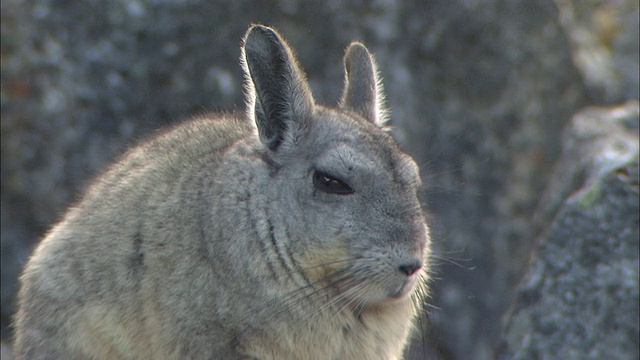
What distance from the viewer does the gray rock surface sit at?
6.12 metres

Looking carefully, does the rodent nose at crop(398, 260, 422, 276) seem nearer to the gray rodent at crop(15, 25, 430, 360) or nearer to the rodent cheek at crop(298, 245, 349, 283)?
the gray rodent at crop(15, 25, 430, 360)

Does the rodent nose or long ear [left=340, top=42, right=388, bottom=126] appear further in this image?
long ear [left=340, top=42, right=388, bottom=126]

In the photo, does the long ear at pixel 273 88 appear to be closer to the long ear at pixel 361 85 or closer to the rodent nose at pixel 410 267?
the long ear at pixel 361 85

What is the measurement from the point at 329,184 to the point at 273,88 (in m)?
0.64

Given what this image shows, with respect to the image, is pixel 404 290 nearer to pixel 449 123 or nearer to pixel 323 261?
pixel 323 261

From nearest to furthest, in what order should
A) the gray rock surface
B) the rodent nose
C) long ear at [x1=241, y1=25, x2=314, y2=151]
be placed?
1. the rodent nose
2. long ear at [x1=241, y1=25, x2=314, y2=151]
3. the gray rock surface

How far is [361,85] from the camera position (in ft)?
19.5

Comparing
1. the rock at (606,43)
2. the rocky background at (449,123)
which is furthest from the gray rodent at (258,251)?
the rock at (606,43)

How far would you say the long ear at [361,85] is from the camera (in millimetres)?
5883

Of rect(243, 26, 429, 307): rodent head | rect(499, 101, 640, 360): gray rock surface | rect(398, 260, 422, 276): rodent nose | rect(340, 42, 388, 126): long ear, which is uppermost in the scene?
rect(340, 42, 388, 126): long ear

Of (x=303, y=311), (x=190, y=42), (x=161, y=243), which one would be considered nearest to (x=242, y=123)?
(x=161, y=243)

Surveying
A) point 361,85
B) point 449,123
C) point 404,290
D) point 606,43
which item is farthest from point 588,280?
point 606,43

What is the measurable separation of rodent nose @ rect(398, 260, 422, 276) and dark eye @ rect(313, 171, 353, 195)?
19.2 inches

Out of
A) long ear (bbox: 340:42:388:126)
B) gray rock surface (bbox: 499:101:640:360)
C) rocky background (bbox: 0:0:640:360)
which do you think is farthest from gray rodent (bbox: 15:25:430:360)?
rocky background (bbox: 0:0:640:360)
